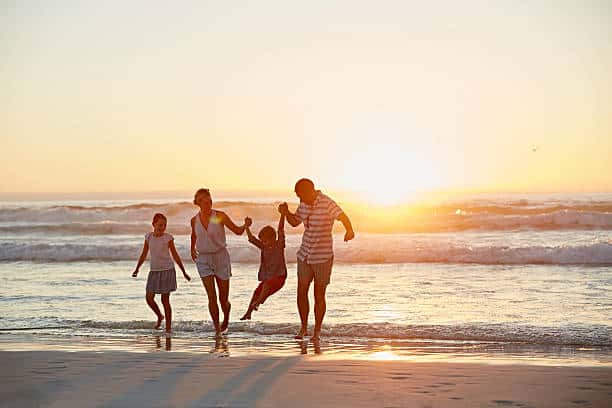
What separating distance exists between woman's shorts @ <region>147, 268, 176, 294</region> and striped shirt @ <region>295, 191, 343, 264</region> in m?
2.18

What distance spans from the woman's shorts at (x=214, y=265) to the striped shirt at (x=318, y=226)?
4.10ft

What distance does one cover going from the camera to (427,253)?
810 inches

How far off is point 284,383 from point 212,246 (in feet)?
11.5

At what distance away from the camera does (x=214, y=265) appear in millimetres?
10312

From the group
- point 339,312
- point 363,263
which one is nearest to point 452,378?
point 339,312

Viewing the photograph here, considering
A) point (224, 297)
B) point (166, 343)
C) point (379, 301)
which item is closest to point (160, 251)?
point (224, 297)

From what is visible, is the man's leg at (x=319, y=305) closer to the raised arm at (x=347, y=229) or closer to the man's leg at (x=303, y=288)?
the man's leg at (x=303, y=288)

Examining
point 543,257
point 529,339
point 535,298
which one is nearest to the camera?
point 529,339

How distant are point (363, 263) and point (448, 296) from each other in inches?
246

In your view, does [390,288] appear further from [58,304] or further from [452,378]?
[452,378]

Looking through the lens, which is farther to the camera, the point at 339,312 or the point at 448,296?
the point at 448,296

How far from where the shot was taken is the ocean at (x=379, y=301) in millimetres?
9648

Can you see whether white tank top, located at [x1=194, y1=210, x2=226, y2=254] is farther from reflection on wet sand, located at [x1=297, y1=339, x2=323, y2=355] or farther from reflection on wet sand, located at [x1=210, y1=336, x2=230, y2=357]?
reflection on wet sand, located at [x1=297, y1=339, x2=323, y2=355]

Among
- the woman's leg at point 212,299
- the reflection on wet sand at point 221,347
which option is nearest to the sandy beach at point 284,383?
the reflection on wet sand at point 221,347
